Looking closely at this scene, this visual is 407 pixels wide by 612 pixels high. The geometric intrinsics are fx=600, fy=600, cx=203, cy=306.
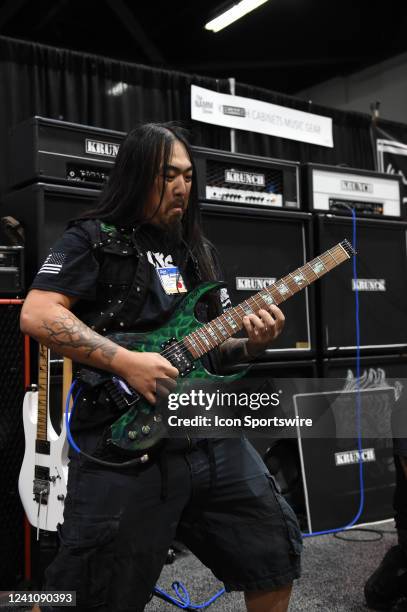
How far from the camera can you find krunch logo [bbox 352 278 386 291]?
9.90 ft

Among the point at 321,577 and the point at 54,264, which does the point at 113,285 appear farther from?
the point at 321,577

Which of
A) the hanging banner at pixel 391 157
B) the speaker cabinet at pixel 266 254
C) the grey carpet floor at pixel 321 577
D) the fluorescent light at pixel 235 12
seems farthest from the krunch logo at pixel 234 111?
the grey carpet floor at pixel 321 577

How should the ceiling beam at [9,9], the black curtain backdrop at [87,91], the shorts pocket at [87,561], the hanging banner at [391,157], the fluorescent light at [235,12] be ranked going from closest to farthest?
1. the shorts pocket at [87,561]
2. the black curtain backdrop at [87,91]
3. the fluorescent light at [235,12]
4. the ceiling beam at [9,9]
5. the hanging banner at [391,157]

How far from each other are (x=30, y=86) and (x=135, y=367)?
278 centimetres

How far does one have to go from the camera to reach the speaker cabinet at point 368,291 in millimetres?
2947

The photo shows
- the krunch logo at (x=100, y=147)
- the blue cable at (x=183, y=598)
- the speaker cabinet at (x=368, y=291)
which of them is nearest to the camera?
the blue cable at (x=183, y=598)

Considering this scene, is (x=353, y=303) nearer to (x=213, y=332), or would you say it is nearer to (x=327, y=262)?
(x=327, y=262)

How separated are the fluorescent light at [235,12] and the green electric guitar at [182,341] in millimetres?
2551

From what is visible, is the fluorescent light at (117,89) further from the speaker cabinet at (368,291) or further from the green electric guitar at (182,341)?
the green electric guitar at (182,341)

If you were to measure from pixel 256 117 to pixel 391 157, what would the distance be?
1.47m

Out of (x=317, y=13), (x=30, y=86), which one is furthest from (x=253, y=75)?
(x=30, y=86)

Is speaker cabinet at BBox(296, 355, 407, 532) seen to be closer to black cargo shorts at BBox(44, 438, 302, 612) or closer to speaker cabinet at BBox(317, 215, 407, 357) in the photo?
speaker cabinet at BBox(317, 215, 407, 357)

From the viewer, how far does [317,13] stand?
16.1ft

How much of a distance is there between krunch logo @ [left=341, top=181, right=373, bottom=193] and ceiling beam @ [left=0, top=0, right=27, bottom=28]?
9.37 feet
